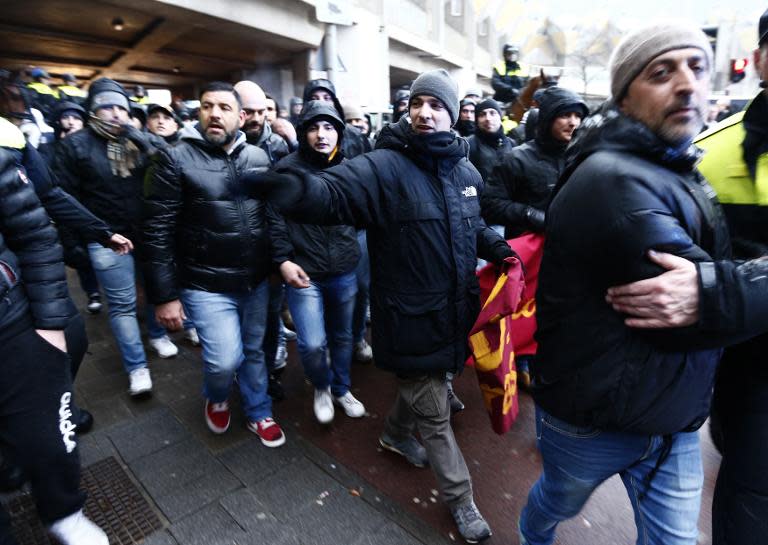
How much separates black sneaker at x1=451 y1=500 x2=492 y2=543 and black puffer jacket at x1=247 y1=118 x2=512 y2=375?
26.7 inches

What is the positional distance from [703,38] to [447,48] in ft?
92.9

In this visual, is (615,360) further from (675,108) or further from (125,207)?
(125,207)

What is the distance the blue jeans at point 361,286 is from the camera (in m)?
3.56

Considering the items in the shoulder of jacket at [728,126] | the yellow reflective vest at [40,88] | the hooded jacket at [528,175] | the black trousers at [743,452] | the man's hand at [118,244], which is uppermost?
the yellow reflective vest at [40,88]

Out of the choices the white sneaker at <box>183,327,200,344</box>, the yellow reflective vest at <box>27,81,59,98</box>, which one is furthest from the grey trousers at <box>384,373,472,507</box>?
the yellow reflective vest at <box>27,81,59,98</box>

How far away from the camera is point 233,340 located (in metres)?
2.84

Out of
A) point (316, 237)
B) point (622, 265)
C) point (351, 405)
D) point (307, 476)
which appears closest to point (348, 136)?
point (316, 237)

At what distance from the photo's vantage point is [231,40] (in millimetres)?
15758

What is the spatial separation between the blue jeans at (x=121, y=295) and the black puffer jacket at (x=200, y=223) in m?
1.06

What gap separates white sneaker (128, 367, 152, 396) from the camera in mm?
3557

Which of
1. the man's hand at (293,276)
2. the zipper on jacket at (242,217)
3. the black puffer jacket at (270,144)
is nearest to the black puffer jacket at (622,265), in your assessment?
the man's hand at (293,276)

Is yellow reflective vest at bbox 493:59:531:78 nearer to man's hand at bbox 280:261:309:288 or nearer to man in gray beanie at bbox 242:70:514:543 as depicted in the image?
man in gray beanie at bbox 242:70:514:543

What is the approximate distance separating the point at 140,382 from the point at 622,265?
3462mm

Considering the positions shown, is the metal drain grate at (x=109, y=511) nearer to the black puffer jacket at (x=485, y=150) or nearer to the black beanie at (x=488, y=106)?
the black puffer jacket at (x=485, y=150)
